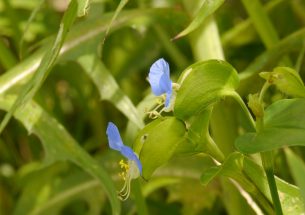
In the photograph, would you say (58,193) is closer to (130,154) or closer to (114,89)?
(114,89)

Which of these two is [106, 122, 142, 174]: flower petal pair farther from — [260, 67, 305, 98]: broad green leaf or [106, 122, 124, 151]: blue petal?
[260, 67, 305, 98]: broad green leaf

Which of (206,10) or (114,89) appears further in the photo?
(114,89)

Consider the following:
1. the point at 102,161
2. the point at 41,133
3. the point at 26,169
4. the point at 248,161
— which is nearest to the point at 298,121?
the point at 248,161

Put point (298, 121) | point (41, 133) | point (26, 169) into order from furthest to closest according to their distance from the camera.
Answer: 1. point (26, 169)
2. point (41, 133)
3. point (298, 121)

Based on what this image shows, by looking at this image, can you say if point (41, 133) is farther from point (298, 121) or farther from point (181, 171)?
point (298, 121)

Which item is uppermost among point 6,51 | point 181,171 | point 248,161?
point 6,51

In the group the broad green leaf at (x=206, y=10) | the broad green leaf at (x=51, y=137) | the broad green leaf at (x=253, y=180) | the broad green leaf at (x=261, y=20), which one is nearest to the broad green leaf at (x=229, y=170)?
the broad green leaf at (x=253, y=180)

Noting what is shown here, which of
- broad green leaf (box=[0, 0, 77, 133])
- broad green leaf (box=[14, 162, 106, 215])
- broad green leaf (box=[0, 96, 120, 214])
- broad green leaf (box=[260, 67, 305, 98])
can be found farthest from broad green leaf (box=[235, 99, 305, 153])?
broad green leaf (box=[14, 162, 106, 215])

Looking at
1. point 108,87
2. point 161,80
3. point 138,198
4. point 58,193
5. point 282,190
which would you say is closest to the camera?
point 161,80

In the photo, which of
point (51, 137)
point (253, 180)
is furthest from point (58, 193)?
point (253, 180)
